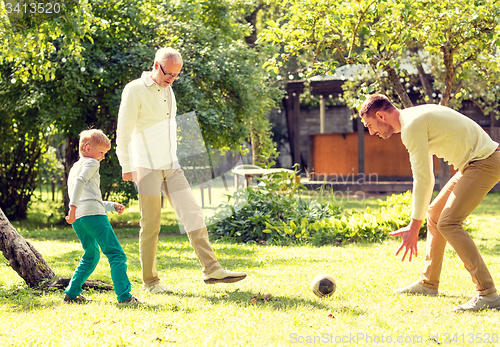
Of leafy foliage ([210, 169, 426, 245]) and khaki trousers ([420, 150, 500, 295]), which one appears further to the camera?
leafy foliage ([210, 169, 426, 245])

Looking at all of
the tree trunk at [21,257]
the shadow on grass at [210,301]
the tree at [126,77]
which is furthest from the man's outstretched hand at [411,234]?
the tree at [126,77]

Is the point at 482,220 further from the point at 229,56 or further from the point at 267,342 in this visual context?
the point at 267,342

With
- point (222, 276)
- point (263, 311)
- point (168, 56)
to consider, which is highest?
point (168, 56)

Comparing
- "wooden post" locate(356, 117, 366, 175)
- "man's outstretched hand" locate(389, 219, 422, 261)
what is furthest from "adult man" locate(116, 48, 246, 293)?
"wooden post" locate(356, 117, 366, 175)

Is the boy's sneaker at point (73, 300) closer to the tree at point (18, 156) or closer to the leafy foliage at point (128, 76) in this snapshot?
the leafy foliage at point (128, 76)

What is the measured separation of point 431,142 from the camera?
373 cm

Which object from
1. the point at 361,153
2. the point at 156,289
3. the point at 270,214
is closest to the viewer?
the point at 156,289

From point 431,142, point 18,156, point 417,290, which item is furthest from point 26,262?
point 18,156

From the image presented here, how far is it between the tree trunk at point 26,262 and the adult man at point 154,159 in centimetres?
78

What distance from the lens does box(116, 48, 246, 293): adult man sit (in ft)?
13.5

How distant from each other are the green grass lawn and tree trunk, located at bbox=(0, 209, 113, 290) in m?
0.14

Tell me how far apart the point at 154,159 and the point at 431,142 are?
2.23m

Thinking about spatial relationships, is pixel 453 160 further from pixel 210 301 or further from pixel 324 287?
pixel 210 301

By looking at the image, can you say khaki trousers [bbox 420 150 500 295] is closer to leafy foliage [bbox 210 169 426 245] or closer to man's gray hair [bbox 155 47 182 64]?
man's gray hair [bbox 155 47 182 64]
